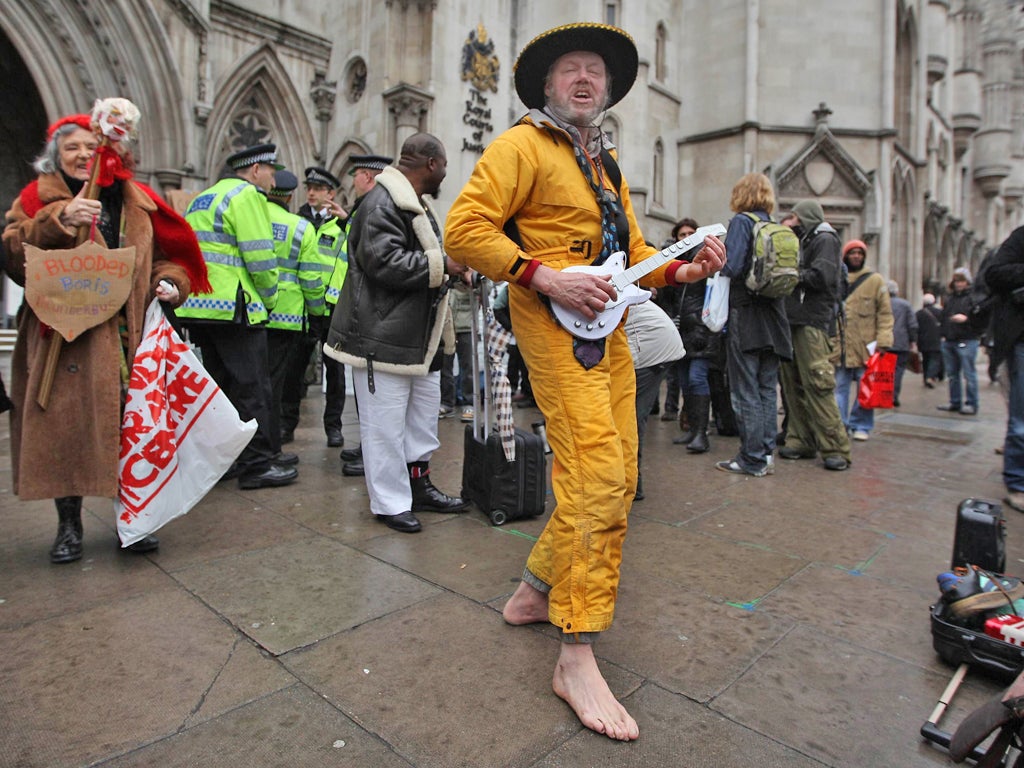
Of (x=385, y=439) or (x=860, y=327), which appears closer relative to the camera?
(x=385, y=439)

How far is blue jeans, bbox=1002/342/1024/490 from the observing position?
15.0ft

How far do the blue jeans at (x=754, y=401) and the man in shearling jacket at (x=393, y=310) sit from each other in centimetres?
261

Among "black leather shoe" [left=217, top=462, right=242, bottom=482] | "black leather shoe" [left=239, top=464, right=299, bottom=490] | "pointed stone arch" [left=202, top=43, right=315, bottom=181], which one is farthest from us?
"pointed stone arch" [left=202, top=43, right=315, bottom=181]

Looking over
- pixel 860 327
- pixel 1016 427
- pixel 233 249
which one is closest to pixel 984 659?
pixel 1016 427

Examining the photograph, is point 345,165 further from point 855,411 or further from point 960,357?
point 960,357

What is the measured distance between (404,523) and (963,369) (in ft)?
31.6

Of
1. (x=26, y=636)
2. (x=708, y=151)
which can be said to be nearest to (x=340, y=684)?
(x=26, y=636)

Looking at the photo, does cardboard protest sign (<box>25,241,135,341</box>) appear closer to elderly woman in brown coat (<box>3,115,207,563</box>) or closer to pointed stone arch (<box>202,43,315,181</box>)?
elderly woman in brown coat (<box>3,115,207,563</box>)

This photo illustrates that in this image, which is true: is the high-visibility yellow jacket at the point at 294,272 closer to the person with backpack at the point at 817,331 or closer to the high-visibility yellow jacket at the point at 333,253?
the high-visibility yellow jacket at the point at 333,253

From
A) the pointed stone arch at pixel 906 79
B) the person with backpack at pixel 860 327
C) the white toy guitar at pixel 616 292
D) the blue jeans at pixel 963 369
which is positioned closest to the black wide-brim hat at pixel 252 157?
the white toy guitar at pixel 616 292

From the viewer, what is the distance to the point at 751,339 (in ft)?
17.4

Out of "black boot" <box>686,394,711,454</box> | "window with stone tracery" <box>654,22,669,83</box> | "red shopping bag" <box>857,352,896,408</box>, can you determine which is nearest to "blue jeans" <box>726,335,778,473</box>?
"black boot" <box>686,394,711,454</box>

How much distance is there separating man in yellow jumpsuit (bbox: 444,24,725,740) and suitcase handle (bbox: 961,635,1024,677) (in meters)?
1.18

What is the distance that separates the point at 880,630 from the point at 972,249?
4444cm
